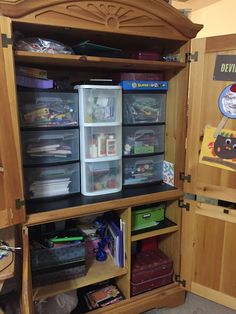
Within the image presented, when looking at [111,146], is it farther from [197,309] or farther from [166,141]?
[197,309]

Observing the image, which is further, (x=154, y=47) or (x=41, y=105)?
(x=154, y=47)

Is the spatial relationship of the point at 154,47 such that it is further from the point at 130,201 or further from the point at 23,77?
the point at 130,201

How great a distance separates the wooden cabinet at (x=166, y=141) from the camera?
44.3 inches

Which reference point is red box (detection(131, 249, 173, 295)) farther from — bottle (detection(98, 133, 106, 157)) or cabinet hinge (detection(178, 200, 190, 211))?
bottle (detection(98, 133, 106, 157))

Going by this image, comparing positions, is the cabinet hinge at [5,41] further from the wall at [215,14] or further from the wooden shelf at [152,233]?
the wall at [215,14]

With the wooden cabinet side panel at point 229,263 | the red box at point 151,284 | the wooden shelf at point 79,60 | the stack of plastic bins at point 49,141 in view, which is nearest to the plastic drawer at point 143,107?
the wooden shelf at point 79,60

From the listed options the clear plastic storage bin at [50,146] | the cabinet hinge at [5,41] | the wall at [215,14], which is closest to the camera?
the cabinet hinge at [5,41]

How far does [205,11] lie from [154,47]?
1.62m

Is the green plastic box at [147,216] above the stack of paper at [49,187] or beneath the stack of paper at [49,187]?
beneath

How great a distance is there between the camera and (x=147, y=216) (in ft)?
5.46

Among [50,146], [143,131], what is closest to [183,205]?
[143,131]

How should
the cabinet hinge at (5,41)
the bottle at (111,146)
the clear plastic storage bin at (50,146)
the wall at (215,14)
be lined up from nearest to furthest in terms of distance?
the cabinet hinge at (5,41) < the clear plastic storage bin at (50,146) < the bottle at (111,146) < the wall at (215,14)

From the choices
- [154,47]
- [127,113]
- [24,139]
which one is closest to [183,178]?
[127,113]

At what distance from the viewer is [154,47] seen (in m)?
1.63
